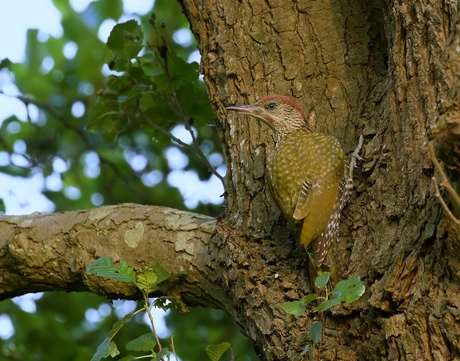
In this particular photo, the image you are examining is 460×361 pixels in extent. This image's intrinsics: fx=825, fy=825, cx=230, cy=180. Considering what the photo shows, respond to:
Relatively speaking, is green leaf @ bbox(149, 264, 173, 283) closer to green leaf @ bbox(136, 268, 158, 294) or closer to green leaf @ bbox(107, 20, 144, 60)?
green leaf @ bbox(136, 268, 158, 294)

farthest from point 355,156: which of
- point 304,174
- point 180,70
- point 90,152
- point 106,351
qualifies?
point 90,152

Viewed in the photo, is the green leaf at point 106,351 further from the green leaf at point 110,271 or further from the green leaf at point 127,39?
the green leaf at point 127,39

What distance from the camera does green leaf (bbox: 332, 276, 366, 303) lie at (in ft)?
8.21

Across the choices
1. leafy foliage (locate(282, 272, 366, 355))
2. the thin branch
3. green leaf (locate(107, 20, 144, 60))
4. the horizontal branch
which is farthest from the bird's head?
the thin branch

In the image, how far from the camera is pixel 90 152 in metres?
7.45

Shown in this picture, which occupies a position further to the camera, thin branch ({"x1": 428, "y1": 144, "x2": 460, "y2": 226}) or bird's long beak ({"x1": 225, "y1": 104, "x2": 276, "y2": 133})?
bird's long beak ({"x1": 225, "y1": 104, "x2": 276, "y2": 133})

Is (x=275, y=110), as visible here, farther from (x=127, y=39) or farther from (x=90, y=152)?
(x=90, y=152)

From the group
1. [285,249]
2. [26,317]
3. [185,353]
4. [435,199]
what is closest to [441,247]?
[435,199]

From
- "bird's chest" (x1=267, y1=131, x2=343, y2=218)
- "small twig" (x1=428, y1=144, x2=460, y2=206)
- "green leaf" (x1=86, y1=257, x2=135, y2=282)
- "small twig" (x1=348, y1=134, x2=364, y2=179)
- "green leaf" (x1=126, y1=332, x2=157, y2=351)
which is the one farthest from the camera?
"bird's chest" (x1=267, y1=131, x2=343, y2=218)

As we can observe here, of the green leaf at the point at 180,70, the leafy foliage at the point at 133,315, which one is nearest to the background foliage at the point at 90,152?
→ the green leaf at the point at 180,70

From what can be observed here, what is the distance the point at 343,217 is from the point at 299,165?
0.54 metres

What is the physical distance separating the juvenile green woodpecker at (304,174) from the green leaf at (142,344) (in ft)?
2.42

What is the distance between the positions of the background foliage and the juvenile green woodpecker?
1.10 metres

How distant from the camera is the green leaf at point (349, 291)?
8.21 feet
